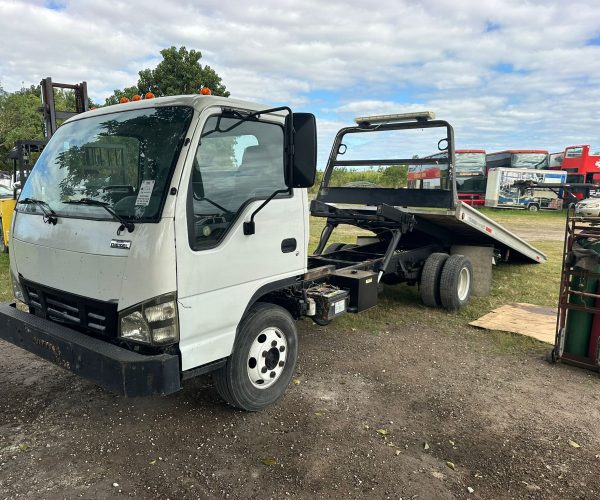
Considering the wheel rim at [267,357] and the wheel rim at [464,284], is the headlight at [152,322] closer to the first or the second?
the wheel rim at [267,357]

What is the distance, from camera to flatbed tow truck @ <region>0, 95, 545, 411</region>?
8.91 ft

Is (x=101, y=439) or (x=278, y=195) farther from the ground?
(x=278, y=195)

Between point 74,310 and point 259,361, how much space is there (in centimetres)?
132

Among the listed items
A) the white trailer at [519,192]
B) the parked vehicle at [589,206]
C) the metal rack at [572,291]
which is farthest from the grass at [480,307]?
the white trailer at [519,192]

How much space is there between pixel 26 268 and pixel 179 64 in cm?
414

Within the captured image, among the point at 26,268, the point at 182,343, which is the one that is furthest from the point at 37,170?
the point at 182,343

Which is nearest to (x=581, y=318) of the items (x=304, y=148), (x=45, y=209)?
(x=304, y=148)

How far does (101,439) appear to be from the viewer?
3.21 meters

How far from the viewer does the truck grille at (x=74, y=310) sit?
2.84 meters

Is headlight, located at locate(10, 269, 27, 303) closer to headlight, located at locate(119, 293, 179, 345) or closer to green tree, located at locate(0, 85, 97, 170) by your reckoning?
headlight, located at locate(119, 293, 179, 345)

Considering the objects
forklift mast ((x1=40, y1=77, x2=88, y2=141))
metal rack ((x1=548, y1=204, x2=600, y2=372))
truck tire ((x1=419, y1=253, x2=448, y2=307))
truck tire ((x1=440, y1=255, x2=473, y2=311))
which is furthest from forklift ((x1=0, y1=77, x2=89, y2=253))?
metal rack ((x1=548, y1=204, x2=600, y2=372))

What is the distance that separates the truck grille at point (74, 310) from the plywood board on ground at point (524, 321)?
450 centimetres

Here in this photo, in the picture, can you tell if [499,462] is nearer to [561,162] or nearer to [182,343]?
[182,343]

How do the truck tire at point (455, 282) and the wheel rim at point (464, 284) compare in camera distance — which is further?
the wheel rim at point (464, 284)
